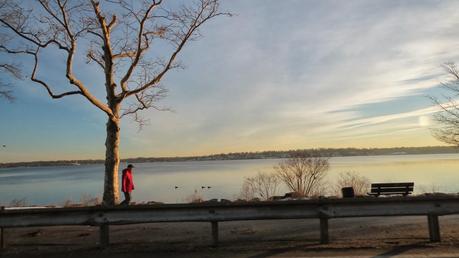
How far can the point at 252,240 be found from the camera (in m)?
8.67

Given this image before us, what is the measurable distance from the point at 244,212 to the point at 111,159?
792 centimetres

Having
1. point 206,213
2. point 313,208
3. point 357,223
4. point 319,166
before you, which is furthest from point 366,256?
point 319,166

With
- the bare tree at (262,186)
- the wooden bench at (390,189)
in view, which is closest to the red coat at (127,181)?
the wooden bench at (390,189)

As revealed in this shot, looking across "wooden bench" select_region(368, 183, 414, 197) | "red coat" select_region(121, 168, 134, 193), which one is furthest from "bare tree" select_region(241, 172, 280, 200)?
"red coat" select_region(121, 168, 134, 193)

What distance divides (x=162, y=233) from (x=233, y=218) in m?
2.40

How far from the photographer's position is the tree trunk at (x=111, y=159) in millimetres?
14891

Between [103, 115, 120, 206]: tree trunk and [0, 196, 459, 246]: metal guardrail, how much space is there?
6.61 metres

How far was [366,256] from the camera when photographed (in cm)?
702

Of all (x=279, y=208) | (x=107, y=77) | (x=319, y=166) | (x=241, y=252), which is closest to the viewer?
(x=241, y=252)

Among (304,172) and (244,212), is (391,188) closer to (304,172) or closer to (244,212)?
(304,172)

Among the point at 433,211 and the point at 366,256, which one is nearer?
the point at 366,256

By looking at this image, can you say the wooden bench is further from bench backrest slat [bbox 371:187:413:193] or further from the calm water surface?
the calm water surface

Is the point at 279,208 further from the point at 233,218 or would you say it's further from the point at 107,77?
the point at 107,77

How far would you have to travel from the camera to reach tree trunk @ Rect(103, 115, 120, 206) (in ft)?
48.9
